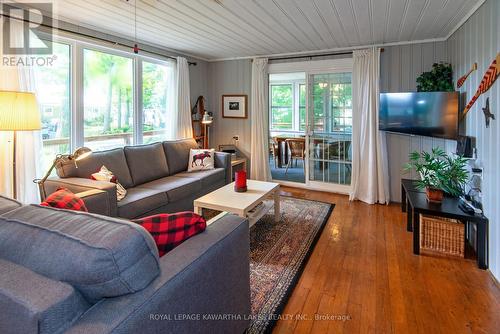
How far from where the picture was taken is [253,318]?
191 cm

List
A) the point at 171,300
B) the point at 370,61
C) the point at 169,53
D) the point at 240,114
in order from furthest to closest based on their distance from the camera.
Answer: the point at 240,114 → the point at 169,53 → the point at 370,61 → the point at 171,300

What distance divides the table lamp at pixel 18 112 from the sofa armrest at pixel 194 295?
6.20 feet

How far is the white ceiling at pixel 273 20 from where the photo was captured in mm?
2773

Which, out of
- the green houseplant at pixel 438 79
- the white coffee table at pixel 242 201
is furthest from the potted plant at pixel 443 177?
the white coffee table at pixel 242 201

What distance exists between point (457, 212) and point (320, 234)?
4.17ft

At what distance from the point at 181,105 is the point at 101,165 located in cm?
195

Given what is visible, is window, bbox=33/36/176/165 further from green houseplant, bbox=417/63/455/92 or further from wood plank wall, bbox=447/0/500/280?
wood plank wall, bbox=447/0/500/280

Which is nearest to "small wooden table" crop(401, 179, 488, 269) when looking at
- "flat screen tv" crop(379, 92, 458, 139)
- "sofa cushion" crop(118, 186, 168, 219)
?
"flat screen tv" crop(379, 92, 458, 139)

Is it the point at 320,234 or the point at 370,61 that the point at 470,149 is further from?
the point at 370,61

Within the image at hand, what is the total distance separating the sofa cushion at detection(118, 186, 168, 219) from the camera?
9.36ft

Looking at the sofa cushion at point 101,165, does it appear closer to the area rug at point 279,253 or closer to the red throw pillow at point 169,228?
the area rug at point 279,253

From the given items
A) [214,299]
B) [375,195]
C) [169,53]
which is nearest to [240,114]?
[169,53]

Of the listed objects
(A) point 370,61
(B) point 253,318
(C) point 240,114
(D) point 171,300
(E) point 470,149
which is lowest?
(B) point 253,318

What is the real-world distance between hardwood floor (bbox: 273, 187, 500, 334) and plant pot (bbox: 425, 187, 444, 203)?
50cm
